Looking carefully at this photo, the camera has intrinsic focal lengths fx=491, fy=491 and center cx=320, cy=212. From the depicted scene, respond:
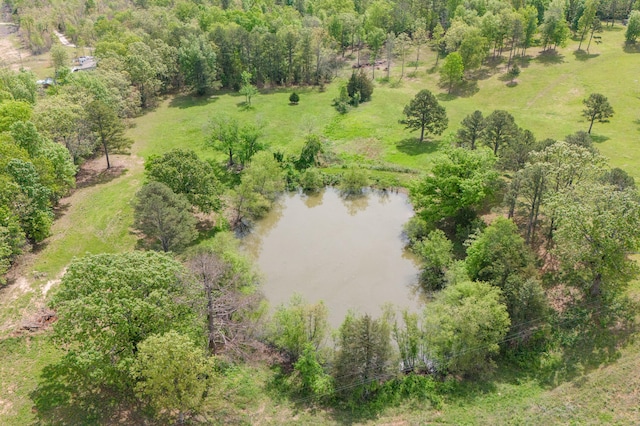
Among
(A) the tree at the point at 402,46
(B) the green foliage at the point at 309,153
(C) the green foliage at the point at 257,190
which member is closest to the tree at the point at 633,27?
(A) the tree at the point at 402,46

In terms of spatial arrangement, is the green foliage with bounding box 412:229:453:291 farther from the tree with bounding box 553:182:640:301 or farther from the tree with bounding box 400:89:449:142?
the tree with bounding box 400:89:449:142

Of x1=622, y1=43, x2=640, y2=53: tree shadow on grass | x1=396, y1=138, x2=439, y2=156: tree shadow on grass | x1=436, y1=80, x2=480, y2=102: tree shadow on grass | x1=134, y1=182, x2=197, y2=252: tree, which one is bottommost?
x1=396, y1=138, x2=439, y2=156: tree shadow on grass

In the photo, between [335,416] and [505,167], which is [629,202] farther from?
[335,416]

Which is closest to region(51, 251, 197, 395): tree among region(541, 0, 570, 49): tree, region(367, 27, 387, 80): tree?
region(367, 27, 387, 80): tree

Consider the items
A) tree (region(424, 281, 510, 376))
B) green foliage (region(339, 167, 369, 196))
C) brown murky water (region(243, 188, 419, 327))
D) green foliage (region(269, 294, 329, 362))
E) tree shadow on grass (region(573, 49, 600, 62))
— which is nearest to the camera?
tree (region(424, 281, 510, 376))

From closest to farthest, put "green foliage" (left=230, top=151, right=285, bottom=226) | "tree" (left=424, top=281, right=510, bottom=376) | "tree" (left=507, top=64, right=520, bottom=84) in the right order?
"tree" (left=424, top=281, right=510, bottom=376)
"green foliage" (left=230, top=151, right=285, bottom=226)
"tree" (left=507, top=64, right=520, bottom=84)

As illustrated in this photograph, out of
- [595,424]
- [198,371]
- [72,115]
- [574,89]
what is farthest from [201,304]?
[574,89]

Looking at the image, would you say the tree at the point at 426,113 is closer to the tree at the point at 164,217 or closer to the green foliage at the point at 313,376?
the tree at the point at 164,217
